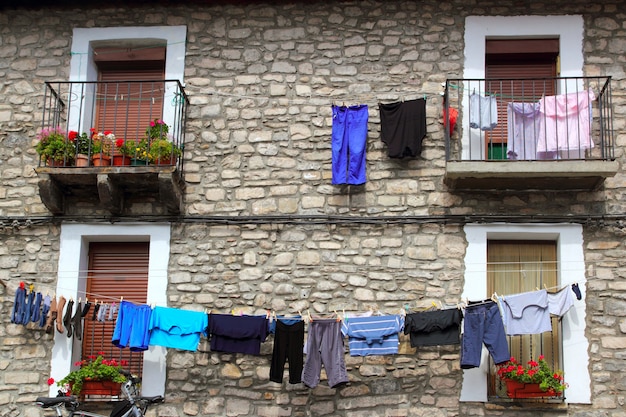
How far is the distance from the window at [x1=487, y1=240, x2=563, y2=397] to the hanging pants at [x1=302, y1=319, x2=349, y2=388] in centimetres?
181

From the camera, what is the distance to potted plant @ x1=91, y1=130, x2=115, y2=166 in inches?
363

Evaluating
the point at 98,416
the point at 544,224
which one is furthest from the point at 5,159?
the point at 544,224

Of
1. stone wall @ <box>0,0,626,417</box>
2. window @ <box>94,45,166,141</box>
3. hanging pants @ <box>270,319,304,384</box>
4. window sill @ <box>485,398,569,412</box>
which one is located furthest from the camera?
window @ <box>94,45,166,141</box>

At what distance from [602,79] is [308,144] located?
10.7 feet

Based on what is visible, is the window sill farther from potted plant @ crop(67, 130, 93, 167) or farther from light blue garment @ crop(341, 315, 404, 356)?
potted plant @ crop(67, 130, 93, 167)

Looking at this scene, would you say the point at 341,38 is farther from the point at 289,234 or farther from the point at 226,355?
the point at 226,355

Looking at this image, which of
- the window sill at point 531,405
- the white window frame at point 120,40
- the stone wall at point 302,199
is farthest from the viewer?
the white window frame at point 120,40

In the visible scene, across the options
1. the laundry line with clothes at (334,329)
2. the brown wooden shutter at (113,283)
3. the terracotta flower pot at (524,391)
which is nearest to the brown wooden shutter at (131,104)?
the brown wooden shutter at (113,283)

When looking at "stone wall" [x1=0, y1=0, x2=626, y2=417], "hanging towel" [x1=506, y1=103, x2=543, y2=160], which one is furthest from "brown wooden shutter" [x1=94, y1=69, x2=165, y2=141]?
"hanging towel" [x1=506, y1=103, x2=543, y2=160]

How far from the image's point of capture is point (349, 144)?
9367mm

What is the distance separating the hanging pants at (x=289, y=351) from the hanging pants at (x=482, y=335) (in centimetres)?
160

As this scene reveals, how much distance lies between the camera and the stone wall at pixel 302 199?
885cm

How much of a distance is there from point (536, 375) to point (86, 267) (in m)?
4.89

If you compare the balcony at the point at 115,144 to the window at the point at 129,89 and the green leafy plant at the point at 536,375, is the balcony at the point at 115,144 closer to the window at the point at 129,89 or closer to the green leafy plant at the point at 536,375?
the window at the point at 129,89
